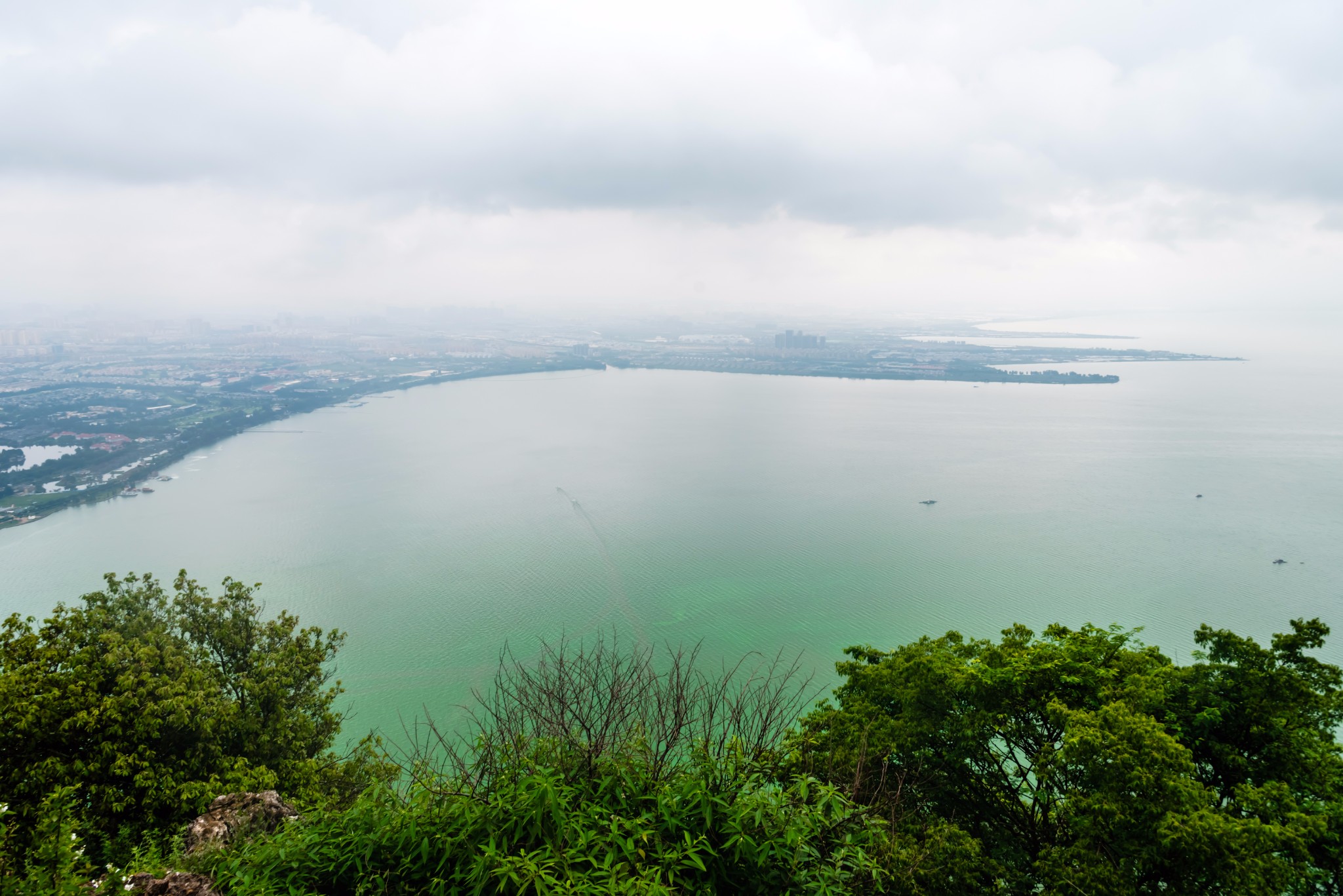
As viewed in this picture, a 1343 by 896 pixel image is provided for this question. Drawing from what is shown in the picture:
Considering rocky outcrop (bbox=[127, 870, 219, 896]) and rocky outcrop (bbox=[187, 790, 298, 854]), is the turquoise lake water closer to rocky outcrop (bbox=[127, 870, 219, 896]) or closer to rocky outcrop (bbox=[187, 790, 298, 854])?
rocky outcrop (bbox=[187, 790, 298, 854])

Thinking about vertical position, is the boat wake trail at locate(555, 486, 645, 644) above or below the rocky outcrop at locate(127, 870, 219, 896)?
below

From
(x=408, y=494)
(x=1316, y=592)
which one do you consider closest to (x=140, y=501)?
(x=408, y=494)

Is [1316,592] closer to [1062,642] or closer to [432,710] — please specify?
[1062,642]

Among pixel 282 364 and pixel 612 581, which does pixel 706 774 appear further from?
pixel 282 364

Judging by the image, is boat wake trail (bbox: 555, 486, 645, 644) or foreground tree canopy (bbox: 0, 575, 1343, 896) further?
boat wake trail (bbox: 555, 486, 645, 644)

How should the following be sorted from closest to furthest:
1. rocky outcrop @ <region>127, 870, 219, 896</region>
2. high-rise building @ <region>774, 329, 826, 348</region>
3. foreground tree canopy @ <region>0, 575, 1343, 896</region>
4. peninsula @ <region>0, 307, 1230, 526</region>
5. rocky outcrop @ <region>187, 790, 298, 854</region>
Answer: foreground tree canopy @ <region>0, 575, 1343, 896</region> → rocky outcrop @ <region>127, 870, 219, 896</region> → rocky outcrop @ <region>187, 790, 298, 854</region> → peninsula @ <region>0, 307, 1230, 526</region> → high-rise building @ <region>774, 329, 826, 348</region>

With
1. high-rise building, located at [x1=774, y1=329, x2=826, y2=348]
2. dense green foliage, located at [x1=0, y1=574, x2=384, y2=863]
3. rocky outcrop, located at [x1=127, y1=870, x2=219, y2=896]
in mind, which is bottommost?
dense green foliage, located at [x1=0, y1=574, x2=384, y2=863]

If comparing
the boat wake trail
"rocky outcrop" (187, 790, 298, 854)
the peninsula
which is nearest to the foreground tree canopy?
"rocky outcrop" (187, 790, 298, 854)

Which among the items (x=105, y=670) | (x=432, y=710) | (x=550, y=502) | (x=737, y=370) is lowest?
(x=432, y=710)
